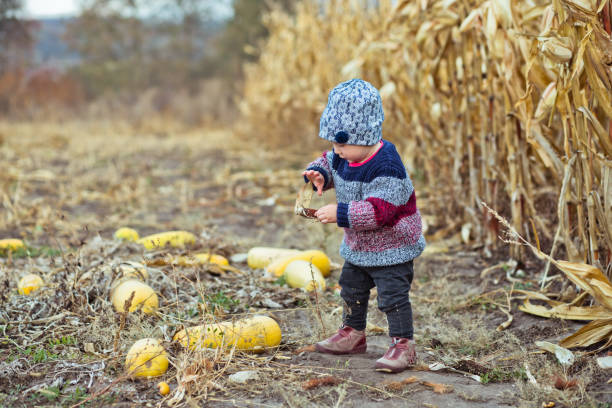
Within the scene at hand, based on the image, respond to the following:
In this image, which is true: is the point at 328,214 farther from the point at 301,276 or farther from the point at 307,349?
the point at 301,276

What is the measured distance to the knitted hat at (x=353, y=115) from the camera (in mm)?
2150

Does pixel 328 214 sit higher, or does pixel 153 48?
pixel 153 48

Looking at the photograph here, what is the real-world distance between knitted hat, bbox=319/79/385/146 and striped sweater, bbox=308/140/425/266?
121mm

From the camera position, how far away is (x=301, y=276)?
3137 mm

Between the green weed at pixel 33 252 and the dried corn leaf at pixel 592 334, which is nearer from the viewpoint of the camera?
the dried corn leaf at pixel 592 334

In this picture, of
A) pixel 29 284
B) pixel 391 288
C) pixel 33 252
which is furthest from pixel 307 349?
pixel 33 252

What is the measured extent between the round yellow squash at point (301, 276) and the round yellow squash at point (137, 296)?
0.77m

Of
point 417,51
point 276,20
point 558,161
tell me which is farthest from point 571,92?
point 276,20

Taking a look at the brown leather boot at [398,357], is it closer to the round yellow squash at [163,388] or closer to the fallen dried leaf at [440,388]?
the fallen dried leaf at [440,388]

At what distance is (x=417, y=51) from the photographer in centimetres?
412

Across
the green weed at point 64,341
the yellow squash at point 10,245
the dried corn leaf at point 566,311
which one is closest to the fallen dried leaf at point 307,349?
the green weed at point 64,341

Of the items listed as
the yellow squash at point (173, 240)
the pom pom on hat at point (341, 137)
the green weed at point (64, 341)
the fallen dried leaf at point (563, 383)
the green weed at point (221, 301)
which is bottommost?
the fallen dried leaf at point (563, 383)

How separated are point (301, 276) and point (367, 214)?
1093mm

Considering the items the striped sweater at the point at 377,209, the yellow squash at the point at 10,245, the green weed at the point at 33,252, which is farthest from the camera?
the yellow squash at the point at 10,245
